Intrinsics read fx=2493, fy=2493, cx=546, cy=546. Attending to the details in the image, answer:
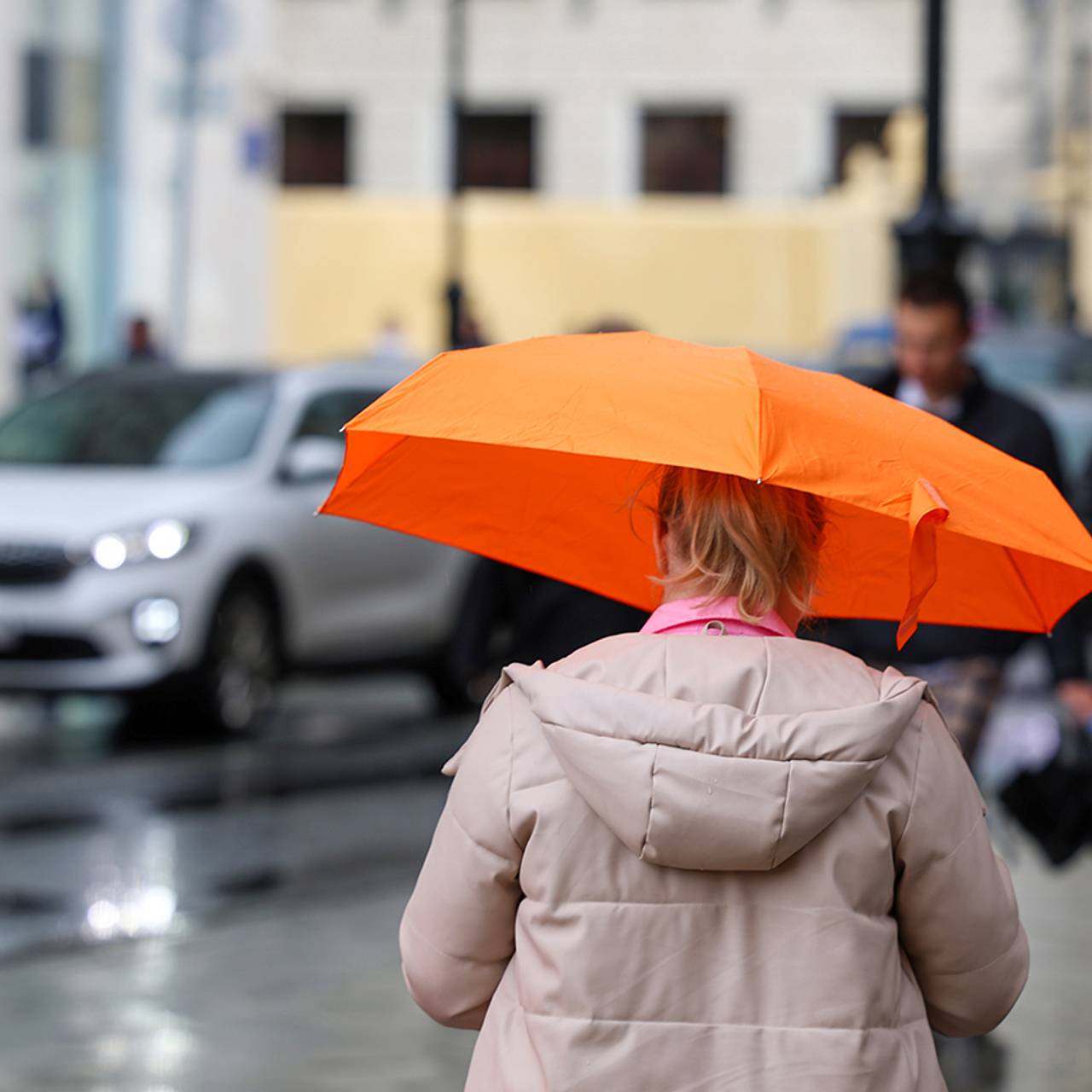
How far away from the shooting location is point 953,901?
269cm

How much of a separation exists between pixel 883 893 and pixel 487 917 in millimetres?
426

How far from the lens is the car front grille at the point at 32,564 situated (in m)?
10.8

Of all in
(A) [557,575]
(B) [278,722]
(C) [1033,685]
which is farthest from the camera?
(C) [1033,685]

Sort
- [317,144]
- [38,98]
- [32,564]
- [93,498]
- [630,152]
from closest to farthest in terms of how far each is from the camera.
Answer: [32,564], [93,498], [38,98], [630,152], [317,144]

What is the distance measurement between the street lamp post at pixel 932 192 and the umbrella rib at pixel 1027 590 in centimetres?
711

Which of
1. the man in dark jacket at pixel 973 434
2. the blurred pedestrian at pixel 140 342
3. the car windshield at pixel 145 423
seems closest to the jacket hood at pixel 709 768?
the man in dark jacket at pixel 973 434

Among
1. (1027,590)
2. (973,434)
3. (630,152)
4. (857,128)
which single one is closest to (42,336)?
(973,434)

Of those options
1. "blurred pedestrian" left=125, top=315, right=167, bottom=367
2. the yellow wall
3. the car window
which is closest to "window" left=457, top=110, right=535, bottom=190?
the yellow wall

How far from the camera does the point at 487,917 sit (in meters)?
2.70

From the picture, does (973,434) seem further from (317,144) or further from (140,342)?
(317,144)

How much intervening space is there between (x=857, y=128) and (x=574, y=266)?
6.33m

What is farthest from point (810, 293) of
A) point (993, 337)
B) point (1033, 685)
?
point (1033, 685)

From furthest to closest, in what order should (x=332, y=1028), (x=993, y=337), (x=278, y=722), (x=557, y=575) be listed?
1. (x=993, y=337)
2. (x=278, y=722)
3. (x=332, y=1028)
4. (x=557, y=575)

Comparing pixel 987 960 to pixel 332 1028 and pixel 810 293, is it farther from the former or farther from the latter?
pixel 810 293
